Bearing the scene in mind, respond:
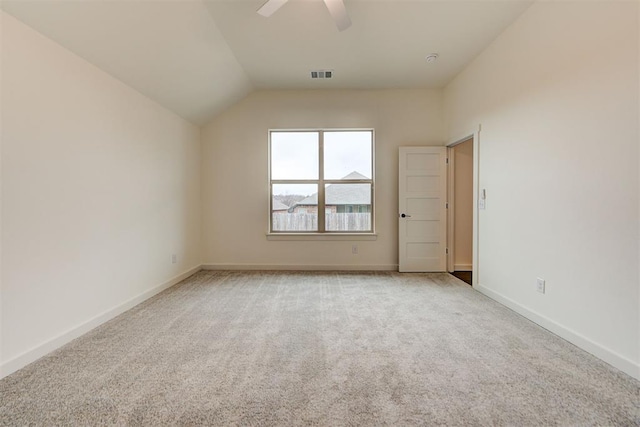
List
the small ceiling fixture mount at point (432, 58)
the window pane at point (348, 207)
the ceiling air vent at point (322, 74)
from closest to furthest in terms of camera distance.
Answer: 1. the small ceiling fixture mount at point (432, 58)
2. the ceiling air vent at point (322, 74)
3. the window pane at point (348, 207)

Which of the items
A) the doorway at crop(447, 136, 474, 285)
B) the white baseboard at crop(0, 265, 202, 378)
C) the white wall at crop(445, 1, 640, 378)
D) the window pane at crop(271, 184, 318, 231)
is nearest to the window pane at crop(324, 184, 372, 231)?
the window pane at crop(271, 184, 318, 231)

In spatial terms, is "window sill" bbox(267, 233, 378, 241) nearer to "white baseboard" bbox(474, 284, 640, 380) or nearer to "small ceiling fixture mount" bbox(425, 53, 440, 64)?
"white baseboard" bbox(474, 284, 640, 380)

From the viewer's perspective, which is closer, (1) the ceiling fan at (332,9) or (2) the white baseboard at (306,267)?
(1) the ceiling fan at (332,9)

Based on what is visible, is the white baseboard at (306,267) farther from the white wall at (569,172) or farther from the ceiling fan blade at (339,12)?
the ceiling fan blade at (339,12)

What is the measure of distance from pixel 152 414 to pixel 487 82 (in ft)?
13.5

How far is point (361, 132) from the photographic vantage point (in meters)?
4.45

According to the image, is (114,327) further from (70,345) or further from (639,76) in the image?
(639,76)

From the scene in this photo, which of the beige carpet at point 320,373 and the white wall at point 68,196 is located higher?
the white wall at point 68,196

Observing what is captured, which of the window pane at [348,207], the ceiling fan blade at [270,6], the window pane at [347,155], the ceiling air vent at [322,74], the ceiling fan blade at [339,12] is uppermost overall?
the ceiling air vent at [322,74]

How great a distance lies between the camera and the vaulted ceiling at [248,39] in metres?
2.13

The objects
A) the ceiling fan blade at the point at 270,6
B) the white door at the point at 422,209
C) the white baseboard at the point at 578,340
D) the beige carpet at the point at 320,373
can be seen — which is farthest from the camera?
the white door at the point at 422,209

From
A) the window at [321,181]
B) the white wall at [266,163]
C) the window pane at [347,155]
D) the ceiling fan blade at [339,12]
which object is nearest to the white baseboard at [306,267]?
the white wall at [266,163]

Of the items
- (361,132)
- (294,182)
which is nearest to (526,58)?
(361,132)

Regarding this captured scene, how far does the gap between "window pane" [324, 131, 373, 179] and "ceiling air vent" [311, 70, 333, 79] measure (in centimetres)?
86
